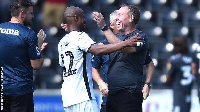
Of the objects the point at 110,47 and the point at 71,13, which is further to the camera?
the point at 71,13

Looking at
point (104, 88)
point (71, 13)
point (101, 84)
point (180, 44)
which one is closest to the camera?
→ point (71, 13)

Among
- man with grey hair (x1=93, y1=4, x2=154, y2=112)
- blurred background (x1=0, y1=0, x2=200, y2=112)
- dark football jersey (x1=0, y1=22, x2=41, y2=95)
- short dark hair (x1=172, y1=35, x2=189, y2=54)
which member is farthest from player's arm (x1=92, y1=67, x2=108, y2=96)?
blurred background (x1=0, y1=0, x2=200, y2=112)

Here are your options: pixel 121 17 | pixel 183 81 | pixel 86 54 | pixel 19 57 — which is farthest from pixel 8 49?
pixel 183 81

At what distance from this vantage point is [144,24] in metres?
13.1

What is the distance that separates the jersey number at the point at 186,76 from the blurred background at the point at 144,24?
4.58 ft

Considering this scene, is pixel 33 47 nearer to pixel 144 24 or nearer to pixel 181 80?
pixel 181 80

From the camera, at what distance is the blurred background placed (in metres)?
12.1

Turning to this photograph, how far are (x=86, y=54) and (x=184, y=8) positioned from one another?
322 inches

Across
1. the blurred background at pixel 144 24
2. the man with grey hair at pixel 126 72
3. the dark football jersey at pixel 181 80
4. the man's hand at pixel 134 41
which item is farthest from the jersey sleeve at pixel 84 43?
the blurred background at pixel 144 24

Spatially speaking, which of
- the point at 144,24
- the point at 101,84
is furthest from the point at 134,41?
the point at 144,24

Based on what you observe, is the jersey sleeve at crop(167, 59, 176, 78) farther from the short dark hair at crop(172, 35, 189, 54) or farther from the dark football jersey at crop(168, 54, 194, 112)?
the short dark hair at crop(172, 35, 189, 54)

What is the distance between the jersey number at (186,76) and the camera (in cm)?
1012

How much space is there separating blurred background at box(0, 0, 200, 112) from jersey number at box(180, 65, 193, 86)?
1.40 metres

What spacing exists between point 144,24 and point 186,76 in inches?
124
